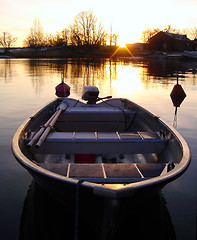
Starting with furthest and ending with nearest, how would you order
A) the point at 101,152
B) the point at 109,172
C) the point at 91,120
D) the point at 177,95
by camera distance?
the point at 177,95
the point at 91,120
the point at 101,152
the point at 109,172

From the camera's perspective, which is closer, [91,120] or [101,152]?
[101,152]

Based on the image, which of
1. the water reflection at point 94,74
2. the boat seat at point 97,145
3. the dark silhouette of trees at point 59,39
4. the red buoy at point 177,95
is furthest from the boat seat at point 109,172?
the dark silhouette of trees at point 59,39

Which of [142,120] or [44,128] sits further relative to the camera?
[142,120]

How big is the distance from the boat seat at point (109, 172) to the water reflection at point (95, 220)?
13.8 inches

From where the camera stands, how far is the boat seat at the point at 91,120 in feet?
23.4

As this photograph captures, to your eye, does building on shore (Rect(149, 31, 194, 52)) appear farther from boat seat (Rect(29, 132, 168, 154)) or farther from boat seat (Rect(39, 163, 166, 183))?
boat seat (Rect(39, 163, 166, 183))

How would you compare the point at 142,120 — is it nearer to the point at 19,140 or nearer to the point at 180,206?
the point at 180,206

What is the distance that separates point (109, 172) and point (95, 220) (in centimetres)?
73

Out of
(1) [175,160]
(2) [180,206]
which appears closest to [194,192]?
(2) [180,206]

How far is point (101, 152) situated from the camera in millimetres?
4723

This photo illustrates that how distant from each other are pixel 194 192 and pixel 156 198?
0.85 m

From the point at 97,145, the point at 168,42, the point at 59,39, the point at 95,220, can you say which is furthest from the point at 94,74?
the point at 59,39

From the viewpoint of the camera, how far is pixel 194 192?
4.75m

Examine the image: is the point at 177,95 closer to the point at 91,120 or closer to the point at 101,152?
the point at 91,120
